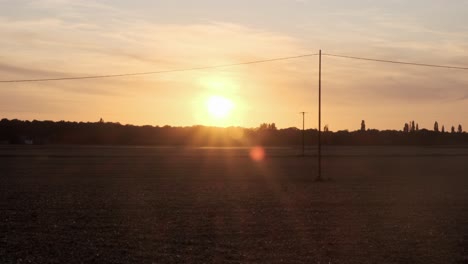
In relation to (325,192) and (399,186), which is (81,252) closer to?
(325,192)

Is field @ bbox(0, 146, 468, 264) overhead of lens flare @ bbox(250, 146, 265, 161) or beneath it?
beneath

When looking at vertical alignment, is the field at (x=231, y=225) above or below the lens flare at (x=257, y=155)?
below

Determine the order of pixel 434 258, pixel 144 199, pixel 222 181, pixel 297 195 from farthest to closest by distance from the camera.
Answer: pixel 222 181
pixel 297 195
pixel 144 199
pixel 434 258

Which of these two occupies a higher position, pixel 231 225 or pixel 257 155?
pixel 257 155

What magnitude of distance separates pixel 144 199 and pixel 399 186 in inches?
665

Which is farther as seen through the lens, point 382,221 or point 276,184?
point 276,184

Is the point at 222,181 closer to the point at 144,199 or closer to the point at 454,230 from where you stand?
the point at 144,199

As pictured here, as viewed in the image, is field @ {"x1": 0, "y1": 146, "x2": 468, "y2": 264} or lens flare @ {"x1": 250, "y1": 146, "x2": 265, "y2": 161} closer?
field @ {"x1": 0, "y1": 146, "x2": 468, "y2": 264}

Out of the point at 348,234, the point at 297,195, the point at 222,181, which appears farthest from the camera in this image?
the point at 222,181

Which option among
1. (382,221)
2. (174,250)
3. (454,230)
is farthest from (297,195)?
(174,250)

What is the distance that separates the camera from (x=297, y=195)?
34.8 m

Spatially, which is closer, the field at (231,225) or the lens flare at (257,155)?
the field at (231,225)

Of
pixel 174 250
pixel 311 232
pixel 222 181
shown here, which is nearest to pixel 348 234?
pixel 311 232

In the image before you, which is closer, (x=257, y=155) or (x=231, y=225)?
(x=231, y=225)
